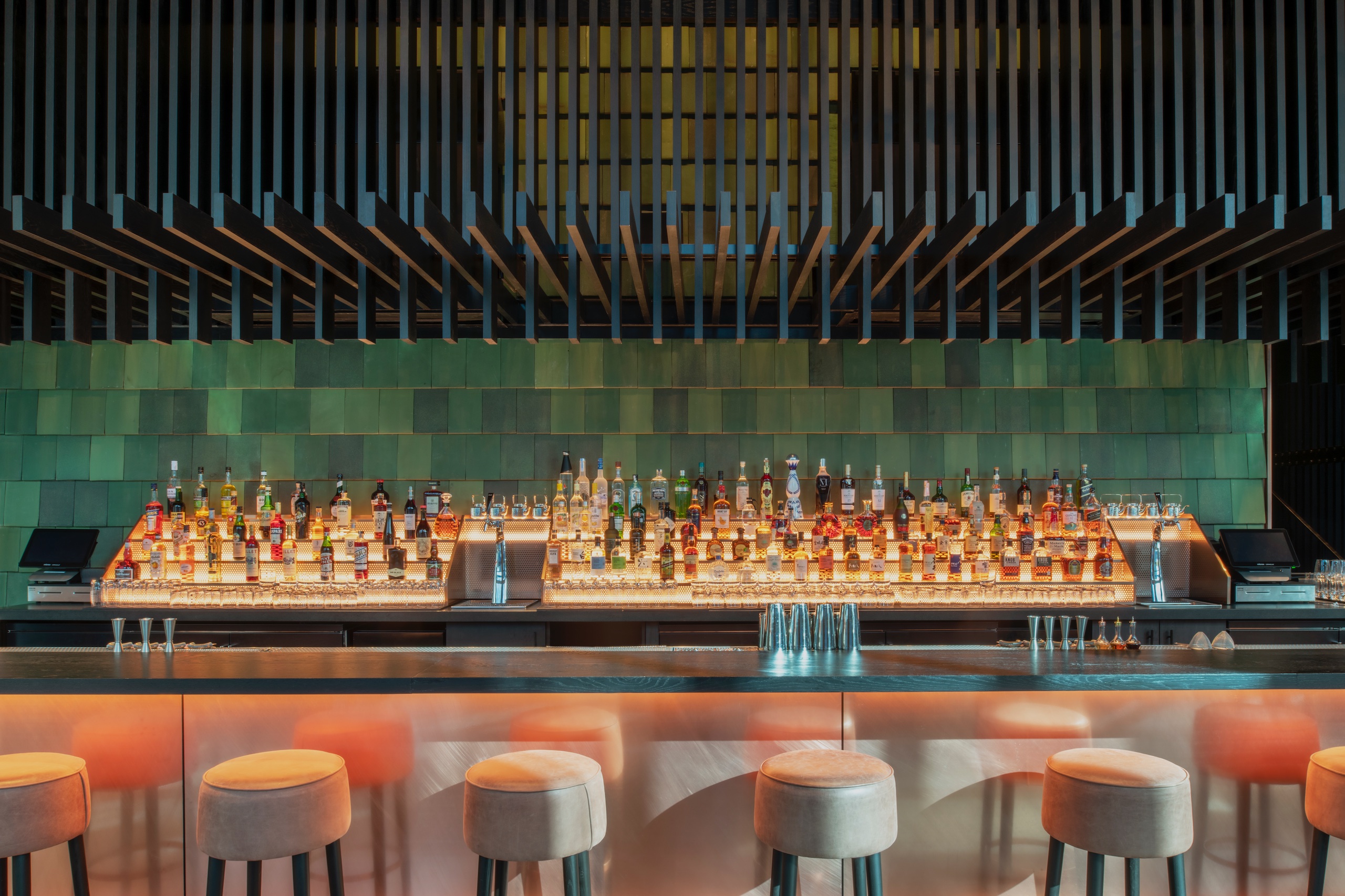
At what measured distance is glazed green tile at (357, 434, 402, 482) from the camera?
5566 mm

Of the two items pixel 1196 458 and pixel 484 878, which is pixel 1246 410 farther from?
pixel 484 878

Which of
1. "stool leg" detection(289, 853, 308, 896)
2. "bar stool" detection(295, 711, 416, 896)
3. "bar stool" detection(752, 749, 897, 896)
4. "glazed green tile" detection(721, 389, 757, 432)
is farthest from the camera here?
"glazed green tile" detection(721, 389, 757, 432)

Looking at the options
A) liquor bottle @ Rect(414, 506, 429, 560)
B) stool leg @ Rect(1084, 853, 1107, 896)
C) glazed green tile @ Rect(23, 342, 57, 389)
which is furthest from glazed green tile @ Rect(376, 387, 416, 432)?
stool leg @ Rect(1084, 853, 1107, 896)

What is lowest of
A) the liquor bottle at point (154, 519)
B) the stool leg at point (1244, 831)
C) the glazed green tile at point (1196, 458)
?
the stool leg at point (1244, 831)

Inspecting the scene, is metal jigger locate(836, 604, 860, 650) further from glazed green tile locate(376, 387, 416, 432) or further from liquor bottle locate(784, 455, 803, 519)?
glazed green tile locate(376, 387, 416, 432)

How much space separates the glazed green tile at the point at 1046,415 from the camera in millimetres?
5566

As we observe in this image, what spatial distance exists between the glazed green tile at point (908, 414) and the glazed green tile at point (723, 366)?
1015mm

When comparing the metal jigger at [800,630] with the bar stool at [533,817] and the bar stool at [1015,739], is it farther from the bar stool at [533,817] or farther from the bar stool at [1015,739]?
the bar stool at [533,817]

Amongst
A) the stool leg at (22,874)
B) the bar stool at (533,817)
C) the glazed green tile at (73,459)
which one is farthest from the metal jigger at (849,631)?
the glazed green tile at (73,459)

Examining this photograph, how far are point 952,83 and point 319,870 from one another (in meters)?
3.92

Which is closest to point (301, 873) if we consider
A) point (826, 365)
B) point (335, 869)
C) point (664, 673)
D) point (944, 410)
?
point (335, 869)

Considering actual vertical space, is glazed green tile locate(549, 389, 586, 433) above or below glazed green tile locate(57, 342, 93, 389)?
below

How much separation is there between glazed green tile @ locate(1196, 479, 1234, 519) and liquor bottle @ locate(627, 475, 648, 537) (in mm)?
3604

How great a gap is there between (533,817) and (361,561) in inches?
132
